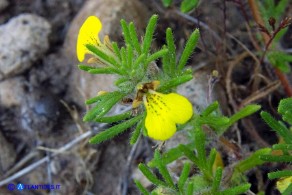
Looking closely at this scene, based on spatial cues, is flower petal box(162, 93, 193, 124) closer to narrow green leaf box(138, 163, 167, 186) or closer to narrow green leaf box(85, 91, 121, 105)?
narrow green leaf box(85, 91, 121, 105)

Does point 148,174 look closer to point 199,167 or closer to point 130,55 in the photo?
point 199,167

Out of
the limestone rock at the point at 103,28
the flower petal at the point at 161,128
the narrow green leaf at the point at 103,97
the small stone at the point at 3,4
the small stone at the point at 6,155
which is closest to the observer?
the flower petal at the point at 161,128

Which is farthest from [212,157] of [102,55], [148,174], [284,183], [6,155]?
[6,155]

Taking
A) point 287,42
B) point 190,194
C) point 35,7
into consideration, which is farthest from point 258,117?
point 35,7

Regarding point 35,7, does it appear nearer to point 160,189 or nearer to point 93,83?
point 93,83

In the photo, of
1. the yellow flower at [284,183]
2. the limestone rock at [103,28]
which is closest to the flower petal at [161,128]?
the yellow flower at [284,183]

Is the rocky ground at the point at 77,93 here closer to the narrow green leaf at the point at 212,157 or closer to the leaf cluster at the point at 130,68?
the narrow green leaf at the point at 212,157
